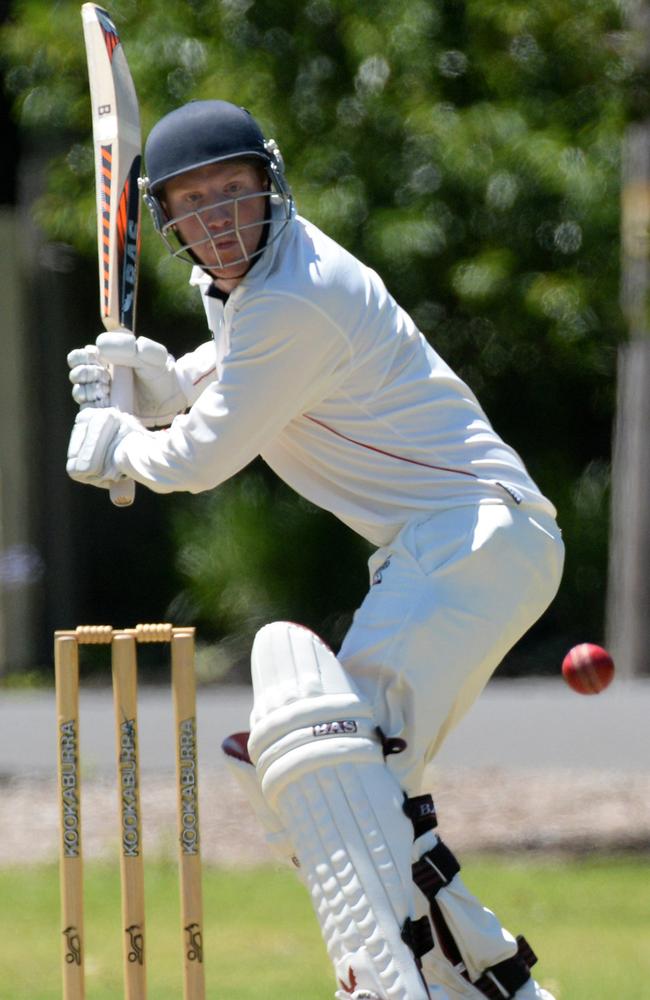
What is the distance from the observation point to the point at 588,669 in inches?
133

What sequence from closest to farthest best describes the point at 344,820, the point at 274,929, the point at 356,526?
the point at 344,820 → the point at 356,526 → the point at 274,929

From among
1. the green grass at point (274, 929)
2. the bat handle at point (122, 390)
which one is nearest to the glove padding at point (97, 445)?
the bat handle at point (122, 390)

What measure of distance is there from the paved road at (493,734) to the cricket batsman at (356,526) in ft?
11.9

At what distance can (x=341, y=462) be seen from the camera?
3.24 metres

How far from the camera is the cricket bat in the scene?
346 cm

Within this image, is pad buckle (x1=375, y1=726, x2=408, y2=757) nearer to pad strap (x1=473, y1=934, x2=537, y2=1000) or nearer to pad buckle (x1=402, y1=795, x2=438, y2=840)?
pad buckle (x1=402, y1=795, x2=438, y2=840)

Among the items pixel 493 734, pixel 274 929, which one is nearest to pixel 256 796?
pixel 274 929

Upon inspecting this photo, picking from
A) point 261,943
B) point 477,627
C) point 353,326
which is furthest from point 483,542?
point 261,943

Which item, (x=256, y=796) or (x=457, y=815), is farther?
(x=457, y=815)

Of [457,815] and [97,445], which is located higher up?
[97,445]

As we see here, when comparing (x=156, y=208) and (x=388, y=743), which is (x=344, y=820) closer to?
(x=388, y=743)

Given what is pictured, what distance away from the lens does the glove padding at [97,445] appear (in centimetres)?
319

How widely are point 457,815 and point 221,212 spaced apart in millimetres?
3441

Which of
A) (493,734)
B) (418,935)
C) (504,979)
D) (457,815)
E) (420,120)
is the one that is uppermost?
(420,120)
